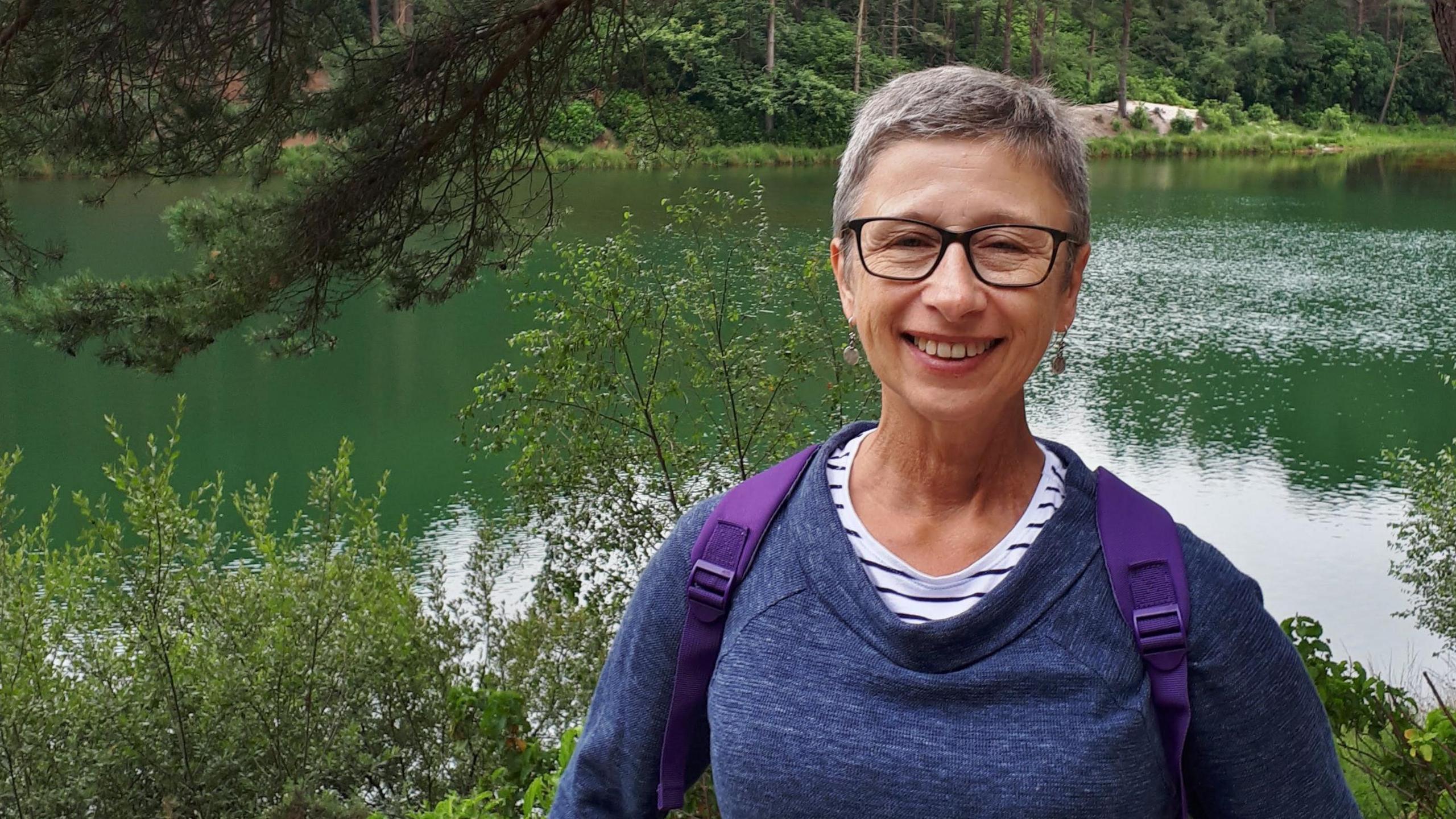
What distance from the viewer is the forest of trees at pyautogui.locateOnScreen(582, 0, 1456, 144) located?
30.8m

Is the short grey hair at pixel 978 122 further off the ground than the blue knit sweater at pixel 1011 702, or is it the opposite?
the short grey hair at pixel 978 122

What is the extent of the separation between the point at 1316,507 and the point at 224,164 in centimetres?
840

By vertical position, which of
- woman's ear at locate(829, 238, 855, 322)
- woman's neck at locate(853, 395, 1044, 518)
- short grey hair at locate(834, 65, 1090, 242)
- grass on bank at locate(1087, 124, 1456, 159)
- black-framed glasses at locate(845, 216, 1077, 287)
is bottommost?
grass on bank at locate(1087, 124, 1456, 159)

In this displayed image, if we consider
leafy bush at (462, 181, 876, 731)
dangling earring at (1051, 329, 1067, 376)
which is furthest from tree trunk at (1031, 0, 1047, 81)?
dangling earring at (1051, 329, 1067, 376)

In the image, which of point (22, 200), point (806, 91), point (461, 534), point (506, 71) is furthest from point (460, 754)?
point (806, 91)

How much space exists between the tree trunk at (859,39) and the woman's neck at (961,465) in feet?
93.4

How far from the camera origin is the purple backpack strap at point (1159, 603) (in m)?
0.99

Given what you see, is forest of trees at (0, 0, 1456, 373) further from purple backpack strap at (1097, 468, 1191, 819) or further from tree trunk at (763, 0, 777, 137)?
tree trunk at (763, 0, 777, 137)

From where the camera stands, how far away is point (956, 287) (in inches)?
42.2

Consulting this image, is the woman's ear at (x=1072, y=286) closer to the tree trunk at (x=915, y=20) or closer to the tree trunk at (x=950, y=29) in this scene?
the tree trunk at (x=950, y=29)

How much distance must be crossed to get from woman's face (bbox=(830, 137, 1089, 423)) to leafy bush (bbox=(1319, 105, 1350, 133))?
40.6 meters

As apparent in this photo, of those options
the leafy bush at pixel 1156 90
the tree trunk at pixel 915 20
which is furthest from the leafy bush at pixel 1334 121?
the tree trunk at pixel 915 20

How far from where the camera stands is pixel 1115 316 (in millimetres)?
14969

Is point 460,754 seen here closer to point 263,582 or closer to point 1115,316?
point 263,582
